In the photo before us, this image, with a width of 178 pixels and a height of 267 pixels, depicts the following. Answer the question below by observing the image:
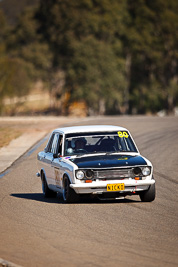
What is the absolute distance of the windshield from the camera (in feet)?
39.5

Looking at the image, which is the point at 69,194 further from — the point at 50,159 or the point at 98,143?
the point at 50,159

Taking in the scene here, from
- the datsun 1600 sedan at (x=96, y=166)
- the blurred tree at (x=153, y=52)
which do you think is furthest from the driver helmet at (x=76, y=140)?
the blurred tree at (x=153, y=52)

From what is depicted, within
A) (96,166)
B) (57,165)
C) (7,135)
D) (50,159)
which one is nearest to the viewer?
(96,166)

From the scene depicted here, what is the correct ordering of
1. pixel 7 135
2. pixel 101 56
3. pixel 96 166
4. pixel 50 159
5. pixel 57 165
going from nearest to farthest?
pixel 96 166 → pixel 57 165 → pixel 50 159 → pixel 7 135 → pixel 101 56

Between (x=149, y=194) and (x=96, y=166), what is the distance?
1114mm

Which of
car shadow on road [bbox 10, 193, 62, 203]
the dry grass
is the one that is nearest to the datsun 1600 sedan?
car shadow on road [bbox 10, 193, 62, 203]

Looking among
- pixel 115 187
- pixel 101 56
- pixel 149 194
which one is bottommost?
pixel 149 194

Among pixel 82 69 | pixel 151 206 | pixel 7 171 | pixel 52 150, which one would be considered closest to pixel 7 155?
pixel 7 171

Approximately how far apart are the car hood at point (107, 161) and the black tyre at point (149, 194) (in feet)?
1.55

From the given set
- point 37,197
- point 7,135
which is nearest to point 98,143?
point 37,197

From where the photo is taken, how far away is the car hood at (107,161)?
36.1 ft

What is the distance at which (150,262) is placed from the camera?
650cm

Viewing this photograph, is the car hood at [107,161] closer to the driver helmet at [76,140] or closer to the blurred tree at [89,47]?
the driver helmet at [76,140]

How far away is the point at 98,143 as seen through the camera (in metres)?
12.2
